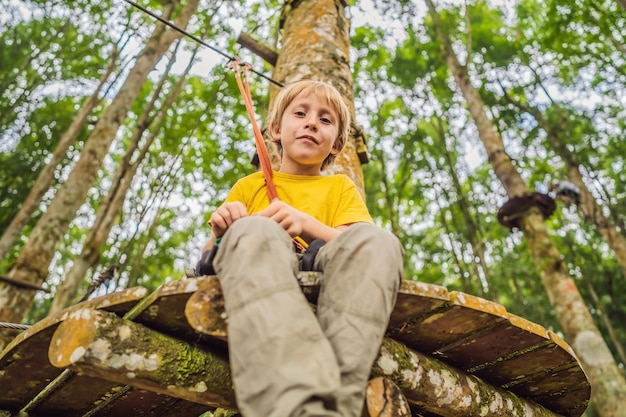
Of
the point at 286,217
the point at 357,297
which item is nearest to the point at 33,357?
the point at 286,217

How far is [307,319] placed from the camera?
116 centimetres

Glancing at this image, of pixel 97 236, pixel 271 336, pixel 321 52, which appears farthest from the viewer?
pixel 97 236

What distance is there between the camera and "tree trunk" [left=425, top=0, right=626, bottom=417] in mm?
5480

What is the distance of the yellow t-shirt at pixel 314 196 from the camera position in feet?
6.40

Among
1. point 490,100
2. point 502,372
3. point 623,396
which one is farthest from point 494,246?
point 502,372

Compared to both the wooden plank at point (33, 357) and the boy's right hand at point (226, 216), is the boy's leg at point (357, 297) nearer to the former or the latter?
the boy's right hand at point (226, 216)

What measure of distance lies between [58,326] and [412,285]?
43.7 inches

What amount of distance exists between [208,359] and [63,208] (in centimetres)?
536

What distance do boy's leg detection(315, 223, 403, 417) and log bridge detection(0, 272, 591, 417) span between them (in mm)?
97

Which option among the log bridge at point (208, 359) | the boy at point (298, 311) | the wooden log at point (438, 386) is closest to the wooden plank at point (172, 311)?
the log bridge at point (208, 359)

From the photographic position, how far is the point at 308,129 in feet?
6.57

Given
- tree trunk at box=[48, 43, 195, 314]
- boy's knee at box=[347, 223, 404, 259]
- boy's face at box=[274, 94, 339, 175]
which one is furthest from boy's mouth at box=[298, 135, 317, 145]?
tree trunk at box=[48, 43, 195, 314]

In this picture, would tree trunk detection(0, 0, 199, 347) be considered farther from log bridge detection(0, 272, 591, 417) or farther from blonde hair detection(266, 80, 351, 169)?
blonde hair detection(266, 80, 351, 169)

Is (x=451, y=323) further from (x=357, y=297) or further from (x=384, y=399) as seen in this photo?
(x=357, y=297)
